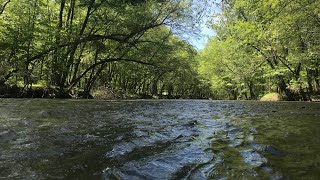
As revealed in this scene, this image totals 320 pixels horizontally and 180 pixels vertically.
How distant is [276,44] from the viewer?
100.0 ft

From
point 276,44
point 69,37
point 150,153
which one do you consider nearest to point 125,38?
point 69,37

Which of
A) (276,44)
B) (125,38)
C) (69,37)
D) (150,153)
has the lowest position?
(150,153)

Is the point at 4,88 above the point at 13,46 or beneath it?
beneath

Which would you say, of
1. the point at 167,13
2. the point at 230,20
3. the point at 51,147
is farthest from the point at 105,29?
the point at 51,147

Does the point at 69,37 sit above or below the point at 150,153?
above

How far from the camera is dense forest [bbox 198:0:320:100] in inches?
797

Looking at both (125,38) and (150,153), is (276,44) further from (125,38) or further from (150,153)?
(150,153)

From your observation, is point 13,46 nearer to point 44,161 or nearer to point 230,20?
point 44,161

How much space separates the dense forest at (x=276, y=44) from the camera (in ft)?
66.4

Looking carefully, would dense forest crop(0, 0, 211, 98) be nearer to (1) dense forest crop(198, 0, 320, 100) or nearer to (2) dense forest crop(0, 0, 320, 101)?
(2) dense forest crop(0, 0, 320, 101)

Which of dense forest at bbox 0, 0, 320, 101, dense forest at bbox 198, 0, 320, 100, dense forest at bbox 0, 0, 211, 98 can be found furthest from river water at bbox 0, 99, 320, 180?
dense forest at bbox 0, 0, 211, 98

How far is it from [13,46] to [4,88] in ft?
10.2

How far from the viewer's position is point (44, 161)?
154 inches

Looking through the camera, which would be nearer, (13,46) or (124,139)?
(124,139)
